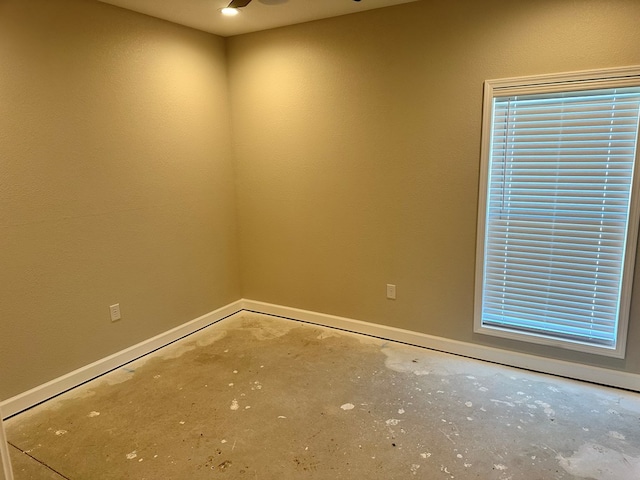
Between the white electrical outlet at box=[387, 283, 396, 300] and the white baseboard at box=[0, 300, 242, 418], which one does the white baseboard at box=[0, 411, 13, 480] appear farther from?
the white electrical outlet at box=[387, 283, 396, 300]

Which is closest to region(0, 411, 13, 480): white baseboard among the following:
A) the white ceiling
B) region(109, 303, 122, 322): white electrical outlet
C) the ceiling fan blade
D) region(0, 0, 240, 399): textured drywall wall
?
region(0, 0, 240, 399): textured drywall wall

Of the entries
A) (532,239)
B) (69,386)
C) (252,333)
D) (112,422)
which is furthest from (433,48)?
(69,386)

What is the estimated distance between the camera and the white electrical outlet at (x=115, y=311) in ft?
10.1

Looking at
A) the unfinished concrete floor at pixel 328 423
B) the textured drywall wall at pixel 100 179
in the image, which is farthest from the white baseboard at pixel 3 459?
the textured drywall wall at pixel 100 179

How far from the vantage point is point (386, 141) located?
3225 mm

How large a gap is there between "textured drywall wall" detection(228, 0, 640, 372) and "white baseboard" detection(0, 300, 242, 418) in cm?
66

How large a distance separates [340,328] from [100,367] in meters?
1.88

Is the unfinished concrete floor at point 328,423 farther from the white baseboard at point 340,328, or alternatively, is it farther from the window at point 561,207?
the window at point 561,207

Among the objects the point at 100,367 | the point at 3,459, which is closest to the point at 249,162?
the point at 100,367

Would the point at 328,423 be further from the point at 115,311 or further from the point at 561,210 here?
the point at 561,210

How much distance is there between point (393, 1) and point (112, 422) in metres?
3.23

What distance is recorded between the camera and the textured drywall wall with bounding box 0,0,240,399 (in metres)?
2.51

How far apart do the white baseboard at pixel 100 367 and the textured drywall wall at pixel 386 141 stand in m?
0.66

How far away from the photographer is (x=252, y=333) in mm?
3682
